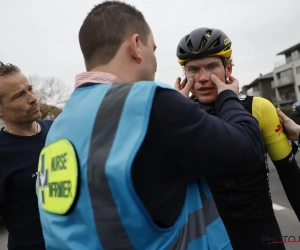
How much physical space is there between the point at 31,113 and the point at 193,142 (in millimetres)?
2075

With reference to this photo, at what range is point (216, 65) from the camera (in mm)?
2320

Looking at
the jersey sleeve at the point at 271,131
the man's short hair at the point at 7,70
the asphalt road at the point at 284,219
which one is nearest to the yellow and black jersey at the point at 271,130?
the jersey sleeve at the point at 271,131

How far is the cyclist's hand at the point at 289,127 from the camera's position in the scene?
A: 2262 millimetres

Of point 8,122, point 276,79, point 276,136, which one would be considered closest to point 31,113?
point 8,122

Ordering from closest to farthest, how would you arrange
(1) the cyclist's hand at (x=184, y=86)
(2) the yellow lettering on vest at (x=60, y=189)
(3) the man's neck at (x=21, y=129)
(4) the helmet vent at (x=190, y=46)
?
(2) the yellow lettering on vest at (x=60, y=189)
(1) the cyclist's hand at (x=184, y=86)
(4) the helmet vent at (x=190, y=46)
(3) the man's neck at (x=21, y=129)

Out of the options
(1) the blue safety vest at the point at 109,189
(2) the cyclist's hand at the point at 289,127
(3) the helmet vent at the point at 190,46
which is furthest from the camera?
(3) the helmet vent at the point at 190,46

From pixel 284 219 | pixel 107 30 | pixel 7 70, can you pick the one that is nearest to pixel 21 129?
pixel 7 70

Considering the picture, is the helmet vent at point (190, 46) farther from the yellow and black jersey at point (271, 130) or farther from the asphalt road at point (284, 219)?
the asphalt road at point (284, 219)

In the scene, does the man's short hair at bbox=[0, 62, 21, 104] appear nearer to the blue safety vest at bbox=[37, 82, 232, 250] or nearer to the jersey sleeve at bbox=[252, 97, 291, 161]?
the blue safety vest at bbox=[37, 82, 232, 250]

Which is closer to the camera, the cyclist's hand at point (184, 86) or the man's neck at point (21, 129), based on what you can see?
the cyclist's hand at point (184, 86)

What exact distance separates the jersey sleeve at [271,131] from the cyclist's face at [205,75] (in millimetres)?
315

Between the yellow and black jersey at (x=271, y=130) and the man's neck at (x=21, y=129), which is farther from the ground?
Result: the man's neck at (x=21, y=129)

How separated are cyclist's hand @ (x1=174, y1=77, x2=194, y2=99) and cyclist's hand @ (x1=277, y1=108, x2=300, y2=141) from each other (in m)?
0.68

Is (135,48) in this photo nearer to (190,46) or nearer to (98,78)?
(98,78)
